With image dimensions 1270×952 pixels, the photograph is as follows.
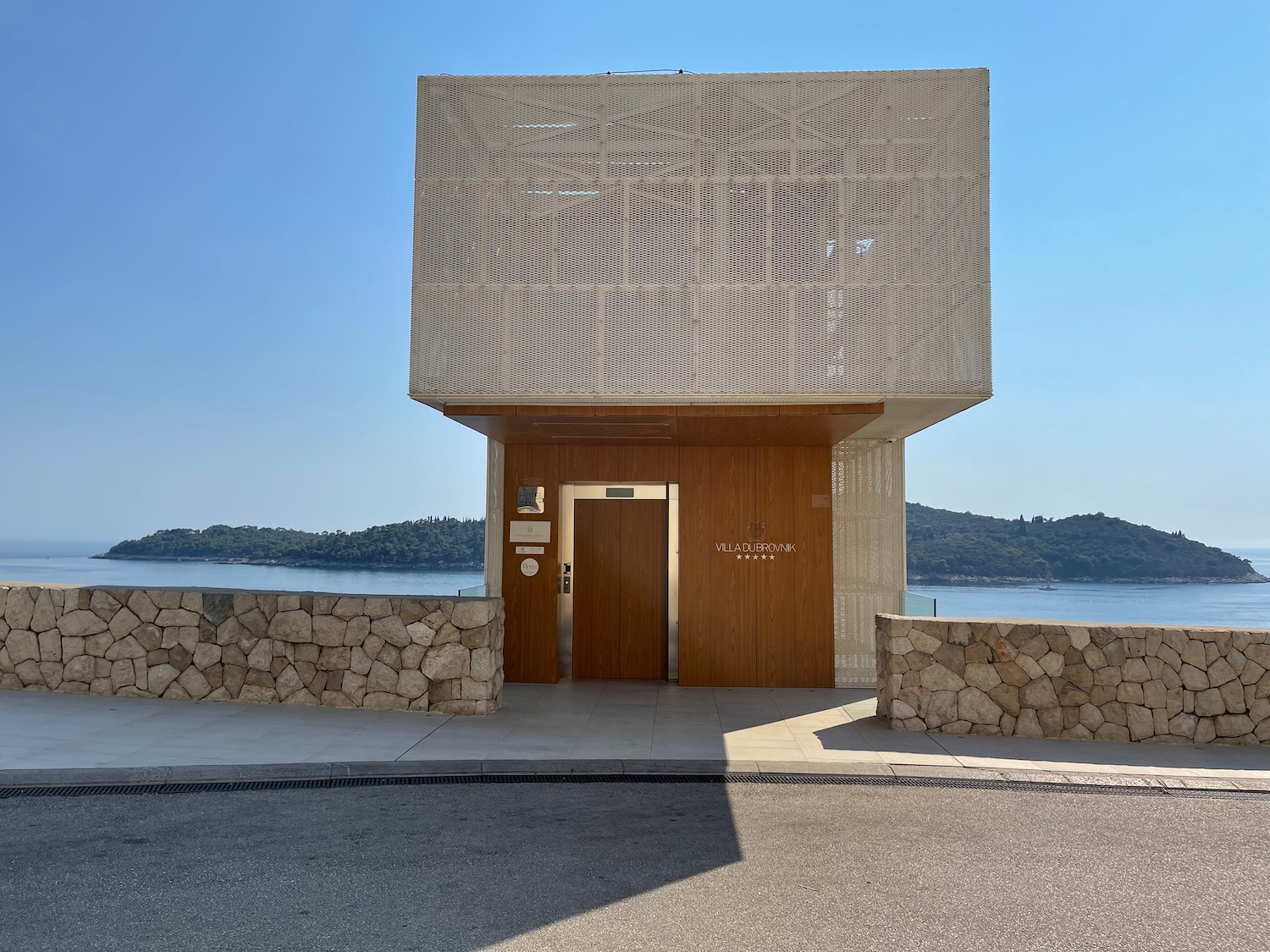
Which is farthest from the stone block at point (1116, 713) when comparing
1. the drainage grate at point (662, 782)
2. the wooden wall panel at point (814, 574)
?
the wooden wall panel at point (814, 574)

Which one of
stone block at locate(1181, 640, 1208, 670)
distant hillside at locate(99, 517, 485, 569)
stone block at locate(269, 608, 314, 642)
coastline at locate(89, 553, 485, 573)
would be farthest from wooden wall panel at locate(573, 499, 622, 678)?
coastline at locate(89, 553, 485, 573)

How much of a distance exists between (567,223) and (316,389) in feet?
199

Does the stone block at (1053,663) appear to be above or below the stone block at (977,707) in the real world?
above

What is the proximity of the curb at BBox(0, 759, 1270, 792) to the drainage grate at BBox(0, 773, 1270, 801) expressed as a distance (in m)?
0.03

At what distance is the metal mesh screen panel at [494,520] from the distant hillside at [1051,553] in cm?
2889

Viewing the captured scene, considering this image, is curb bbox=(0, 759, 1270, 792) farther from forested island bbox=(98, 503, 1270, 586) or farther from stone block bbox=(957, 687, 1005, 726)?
forested island bbox=(98, 503, 1270, 586)

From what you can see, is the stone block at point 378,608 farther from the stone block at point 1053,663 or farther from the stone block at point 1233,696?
the stone block at point 1233,696

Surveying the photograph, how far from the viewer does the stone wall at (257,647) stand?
8.94 m

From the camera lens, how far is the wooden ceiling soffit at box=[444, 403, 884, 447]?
913 centimetres

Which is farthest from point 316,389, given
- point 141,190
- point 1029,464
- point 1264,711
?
point 1264,711

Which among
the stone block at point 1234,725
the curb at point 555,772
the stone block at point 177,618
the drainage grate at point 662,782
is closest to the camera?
the drainage grate at point 662,782

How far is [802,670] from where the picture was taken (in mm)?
11031

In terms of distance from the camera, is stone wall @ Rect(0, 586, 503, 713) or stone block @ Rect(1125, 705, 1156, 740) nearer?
stone block @ Rect(1125, 705, 1156, 740)

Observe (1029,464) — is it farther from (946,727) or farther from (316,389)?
(946,727)
